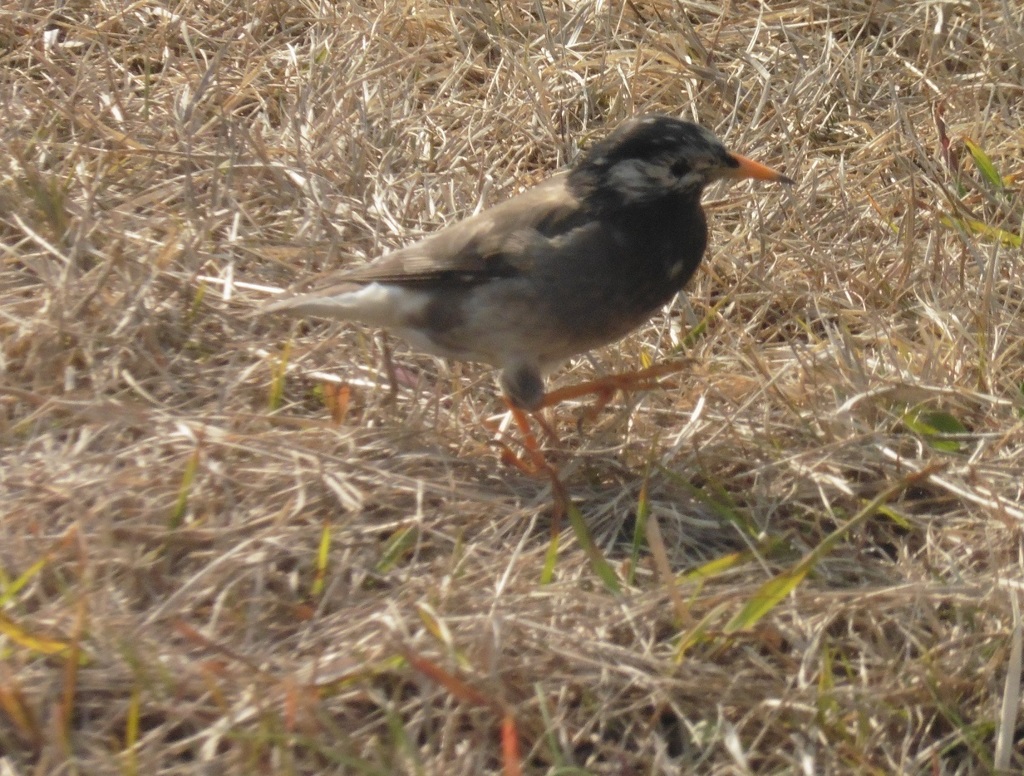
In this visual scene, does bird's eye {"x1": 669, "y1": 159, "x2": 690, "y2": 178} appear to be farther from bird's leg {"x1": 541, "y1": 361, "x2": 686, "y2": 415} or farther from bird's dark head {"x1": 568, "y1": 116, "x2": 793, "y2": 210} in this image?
bird's leg {"x1": 541, "y1": 361, "x2": 686, "y2": 415}

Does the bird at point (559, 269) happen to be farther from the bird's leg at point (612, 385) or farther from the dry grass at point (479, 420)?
the dry grass at point (479, 420)

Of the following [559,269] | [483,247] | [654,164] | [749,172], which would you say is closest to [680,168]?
[654,164]

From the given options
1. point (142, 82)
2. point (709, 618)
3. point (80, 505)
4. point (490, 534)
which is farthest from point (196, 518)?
point (142, 82)

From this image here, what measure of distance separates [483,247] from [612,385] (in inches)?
22.3

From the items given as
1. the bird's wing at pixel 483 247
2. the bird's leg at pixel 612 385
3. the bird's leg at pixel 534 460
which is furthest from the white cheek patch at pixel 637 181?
the bird's leg at pixel 534 460

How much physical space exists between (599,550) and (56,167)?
2706 millimetres

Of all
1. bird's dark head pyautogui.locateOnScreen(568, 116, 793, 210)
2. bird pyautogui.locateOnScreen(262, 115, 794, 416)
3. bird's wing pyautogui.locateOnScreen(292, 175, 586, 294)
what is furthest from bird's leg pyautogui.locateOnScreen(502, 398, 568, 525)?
bird's dark head pyautogui.locateOnScreen(568, 116, 793, 210)

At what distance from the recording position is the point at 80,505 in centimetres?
383

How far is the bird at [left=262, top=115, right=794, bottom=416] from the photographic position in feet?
14.4

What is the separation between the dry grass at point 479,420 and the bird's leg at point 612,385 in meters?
0.08

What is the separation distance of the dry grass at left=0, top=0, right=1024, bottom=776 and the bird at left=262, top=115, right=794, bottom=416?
0.23m

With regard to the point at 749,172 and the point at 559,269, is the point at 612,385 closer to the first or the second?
the point at 559,269

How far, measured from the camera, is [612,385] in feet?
14.7

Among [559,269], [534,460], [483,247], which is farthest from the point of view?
[483,247]
